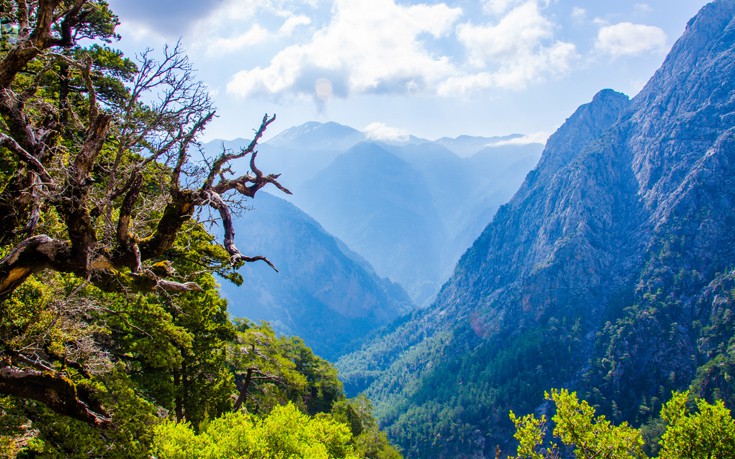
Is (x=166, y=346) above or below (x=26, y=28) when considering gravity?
below

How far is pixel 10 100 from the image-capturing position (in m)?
8.30

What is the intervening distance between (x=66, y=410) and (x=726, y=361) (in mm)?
219765

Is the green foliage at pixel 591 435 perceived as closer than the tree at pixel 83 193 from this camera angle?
No

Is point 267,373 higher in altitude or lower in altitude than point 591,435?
higher

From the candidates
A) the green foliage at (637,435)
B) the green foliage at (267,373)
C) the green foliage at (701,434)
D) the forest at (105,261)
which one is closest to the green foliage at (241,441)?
the forest at (105,261)

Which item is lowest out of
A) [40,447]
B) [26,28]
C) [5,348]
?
[40,447]

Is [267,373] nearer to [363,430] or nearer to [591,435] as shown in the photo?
[591,435]

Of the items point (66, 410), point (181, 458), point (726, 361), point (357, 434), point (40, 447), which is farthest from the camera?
point (726, 361)

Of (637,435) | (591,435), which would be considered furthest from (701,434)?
(591,435)

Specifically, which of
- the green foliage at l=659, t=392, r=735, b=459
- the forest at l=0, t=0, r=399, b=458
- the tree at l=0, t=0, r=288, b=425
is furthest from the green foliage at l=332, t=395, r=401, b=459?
the tree at l=0, t=0, r=288, b=425

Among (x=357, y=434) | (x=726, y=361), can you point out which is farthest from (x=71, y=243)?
(x=726, y=361)

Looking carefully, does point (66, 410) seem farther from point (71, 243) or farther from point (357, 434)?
point (357, 434)

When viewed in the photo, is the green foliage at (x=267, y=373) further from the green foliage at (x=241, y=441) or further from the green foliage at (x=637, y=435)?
the green foliage at (x=637, y=435)

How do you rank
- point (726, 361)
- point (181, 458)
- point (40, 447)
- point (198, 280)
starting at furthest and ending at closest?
point (726, 361) → point (198, 280) → point (181, 458) → point (40, 447)
